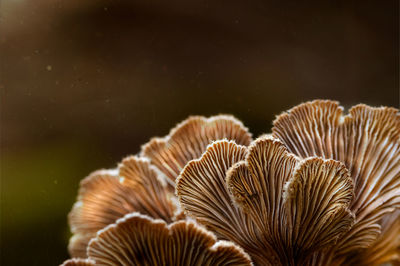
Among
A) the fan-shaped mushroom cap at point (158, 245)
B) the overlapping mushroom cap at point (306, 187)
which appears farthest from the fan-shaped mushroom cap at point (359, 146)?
the fan-shaped mushroom cap at point (158, 245)

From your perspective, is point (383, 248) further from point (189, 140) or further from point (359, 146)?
point (189, 140)

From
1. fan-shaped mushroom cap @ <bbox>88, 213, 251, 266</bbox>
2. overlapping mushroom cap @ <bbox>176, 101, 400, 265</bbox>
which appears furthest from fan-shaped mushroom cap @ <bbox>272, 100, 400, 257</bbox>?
fan-shaped mushroom cap @ <bbox>88, 213, 251, 266</bbox>

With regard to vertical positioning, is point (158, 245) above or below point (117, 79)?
below

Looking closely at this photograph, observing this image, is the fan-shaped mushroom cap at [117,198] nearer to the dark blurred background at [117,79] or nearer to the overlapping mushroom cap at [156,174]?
the overlapping mushroom cap at [156,174]

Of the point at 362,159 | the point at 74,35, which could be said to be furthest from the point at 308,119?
the point at 74,35

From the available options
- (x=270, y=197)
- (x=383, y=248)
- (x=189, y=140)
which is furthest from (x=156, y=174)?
(x=383, y=248)

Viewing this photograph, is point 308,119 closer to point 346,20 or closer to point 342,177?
point 342,177

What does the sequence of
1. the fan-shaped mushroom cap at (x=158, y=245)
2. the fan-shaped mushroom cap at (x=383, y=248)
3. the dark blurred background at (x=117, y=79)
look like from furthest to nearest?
the dark blurred background at (x=117, y=79) < the fan-shaped mushroom cap at (x=383, y=248) < the fan-shaped mushroom cap at (x=158, y=245)
